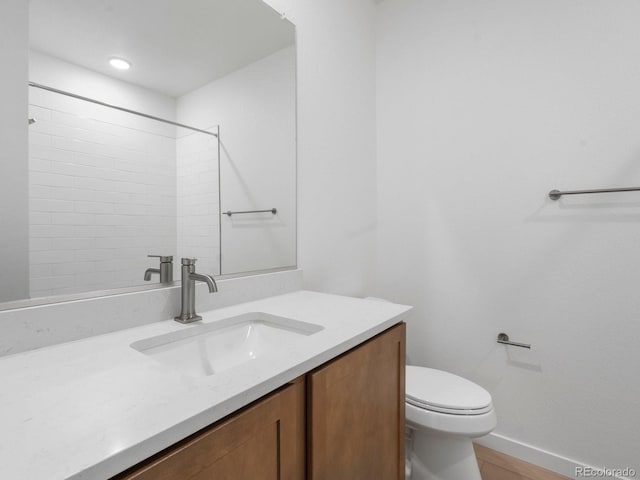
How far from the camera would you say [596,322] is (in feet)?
4.52

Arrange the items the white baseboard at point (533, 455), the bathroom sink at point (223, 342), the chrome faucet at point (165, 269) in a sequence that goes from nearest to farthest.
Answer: the bathroom sink at point (223, 342), the chrome faucet at point (165, 269), the white baseboard at point (533, 455)

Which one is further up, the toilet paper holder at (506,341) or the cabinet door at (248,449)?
the cabinet door at (248,449)

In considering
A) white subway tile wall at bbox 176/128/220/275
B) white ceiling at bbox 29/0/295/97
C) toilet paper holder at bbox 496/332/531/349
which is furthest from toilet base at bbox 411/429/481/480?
white ceiling at bbox 29/0/295/97

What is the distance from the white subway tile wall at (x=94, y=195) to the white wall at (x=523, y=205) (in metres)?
1.34

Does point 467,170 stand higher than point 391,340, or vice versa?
point 467,170

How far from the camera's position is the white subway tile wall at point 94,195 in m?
0.78

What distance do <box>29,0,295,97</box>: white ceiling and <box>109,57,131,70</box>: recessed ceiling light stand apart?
0.4 inches

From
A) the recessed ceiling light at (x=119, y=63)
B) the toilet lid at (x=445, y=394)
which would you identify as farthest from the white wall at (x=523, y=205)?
the recessed ceiling light at (x=119, y=63)

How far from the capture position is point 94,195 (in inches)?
33.7

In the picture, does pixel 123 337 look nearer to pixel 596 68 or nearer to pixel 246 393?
pixel 246 393

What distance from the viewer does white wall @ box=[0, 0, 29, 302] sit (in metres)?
0.72

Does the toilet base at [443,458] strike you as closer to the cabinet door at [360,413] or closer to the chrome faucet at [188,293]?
the cabinet door at [360,413]

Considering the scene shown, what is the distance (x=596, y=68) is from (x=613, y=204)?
1.87 ft

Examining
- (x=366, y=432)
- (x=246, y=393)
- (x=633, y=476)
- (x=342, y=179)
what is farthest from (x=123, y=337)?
(x=633, y=476)
